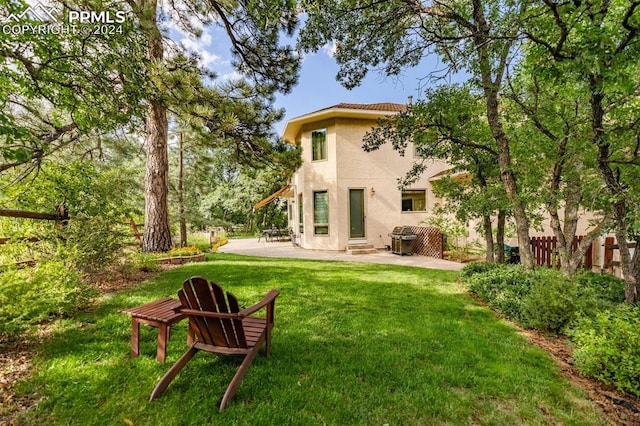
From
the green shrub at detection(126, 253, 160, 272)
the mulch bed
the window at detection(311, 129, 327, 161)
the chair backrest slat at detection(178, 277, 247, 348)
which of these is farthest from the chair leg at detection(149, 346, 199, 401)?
the window at detection(311, 129, 327, 161)

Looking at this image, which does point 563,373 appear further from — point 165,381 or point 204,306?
point 165,381

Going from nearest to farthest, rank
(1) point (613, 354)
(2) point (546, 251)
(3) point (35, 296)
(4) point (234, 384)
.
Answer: (4) point (234, 384) < (1) point (613, 354) < (3) point (35, 296) < (2) point (546, 251)

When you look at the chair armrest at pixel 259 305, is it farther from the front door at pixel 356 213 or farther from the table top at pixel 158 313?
the front door at pixel 356 213

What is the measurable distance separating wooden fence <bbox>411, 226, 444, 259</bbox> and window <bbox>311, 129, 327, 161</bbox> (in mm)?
5525

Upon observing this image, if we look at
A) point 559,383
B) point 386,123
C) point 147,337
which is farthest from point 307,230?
point 559,383

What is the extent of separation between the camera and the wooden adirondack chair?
7.77ft

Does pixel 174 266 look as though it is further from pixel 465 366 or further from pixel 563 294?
pixel 563 294

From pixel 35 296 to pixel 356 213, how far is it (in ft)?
36.7

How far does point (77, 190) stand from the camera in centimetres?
562

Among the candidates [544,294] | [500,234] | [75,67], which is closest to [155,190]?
[75,67]

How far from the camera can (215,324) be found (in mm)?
2461

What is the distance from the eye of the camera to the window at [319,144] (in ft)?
43.9

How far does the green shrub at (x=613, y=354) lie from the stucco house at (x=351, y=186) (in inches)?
384

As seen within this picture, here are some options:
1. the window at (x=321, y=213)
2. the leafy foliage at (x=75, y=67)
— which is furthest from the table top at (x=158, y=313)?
the window at (x=321, y=213)
